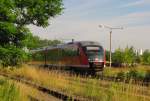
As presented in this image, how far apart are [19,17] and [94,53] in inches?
836

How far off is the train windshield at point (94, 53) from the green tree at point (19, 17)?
19.6 meters

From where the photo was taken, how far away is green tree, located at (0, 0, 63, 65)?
16.1 m

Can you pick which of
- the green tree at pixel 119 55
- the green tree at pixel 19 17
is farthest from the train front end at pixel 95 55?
the green tree at pixel 119 55

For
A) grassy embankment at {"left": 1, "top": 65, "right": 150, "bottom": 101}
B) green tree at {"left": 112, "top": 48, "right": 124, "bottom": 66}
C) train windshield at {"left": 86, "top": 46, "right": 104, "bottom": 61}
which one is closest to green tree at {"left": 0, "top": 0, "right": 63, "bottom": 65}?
grassy embankment at {"left": 1, "top": 65, "right": 150, "bottom": 101}

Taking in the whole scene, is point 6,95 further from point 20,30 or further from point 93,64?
point 93,64

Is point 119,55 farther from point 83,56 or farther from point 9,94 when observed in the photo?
point 9,94

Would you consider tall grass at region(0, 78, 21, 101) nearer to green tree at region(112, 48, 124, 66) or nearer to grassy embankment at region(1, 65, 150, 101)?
grassy embankment at region(1, 65, 150, 101)

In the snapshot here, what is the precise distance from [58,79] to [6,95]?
31.2 ft

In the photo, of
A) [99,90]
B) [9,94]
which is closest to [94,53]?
[99,90]

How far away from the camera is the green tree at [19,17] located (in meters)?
16.1

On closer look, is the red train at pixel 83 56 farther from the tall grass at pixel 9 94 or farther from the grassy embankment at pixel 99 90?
the tall grass at pixel 9 94

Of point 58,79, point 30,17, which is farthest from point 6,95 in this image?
point 58,79

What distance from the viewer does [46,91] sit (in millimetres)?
20281

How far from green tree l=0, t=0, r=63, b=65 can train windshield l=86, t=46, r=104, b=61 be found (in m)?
19.6
